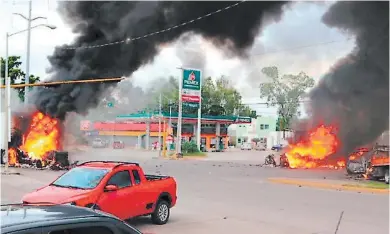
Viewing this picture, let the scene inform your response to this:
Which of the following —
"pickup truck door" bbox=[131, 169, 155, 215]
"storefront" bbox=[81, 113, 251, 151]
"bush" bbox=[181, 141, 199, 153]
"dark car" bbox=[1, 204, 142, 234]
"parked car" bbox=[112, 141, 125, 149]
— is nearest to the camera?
"dark car" bbox=[1, 204, 142, 234]

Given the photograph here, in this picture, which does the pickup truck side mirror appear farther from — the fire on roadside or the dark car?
the fire on roadside

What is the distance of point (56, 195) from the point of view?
890cm

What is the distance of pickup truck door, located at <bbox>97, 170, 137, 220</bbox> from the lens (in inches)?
360

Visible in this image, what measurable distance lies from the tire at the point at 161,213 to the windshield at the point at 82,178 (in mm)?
1438

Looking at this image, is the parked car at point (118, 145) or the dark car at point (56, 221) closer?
the dark car at point (56, 221)

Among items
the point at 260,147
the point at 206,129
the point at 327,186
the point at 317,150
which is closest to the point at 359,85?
the point at 317,150

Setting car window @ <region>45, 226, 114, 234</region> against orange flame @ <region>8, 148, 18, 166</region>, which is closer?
car window @ <region>45, 226, 114, 234</region>

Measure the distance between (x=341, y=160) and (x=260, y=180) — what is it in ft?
49.8

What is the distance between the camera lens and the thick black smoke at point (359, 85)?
32469 mm

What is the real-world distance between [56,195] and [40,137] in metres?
24.1

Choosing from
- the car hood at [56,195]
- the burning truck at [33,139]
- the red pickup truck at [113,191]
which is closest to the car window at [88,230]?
the red pickup truck at [113,191]

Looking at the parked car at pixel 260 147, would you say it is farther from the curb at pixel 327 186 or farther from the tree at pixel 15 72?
the curb at pixel 327 186

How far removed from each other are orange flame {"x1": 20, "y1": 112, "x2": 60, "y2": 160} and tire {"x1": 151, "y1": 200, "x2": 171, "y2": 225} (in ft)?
71.4

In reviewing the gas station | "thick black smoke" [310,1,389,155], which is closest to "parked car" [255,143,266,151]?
the gas station
